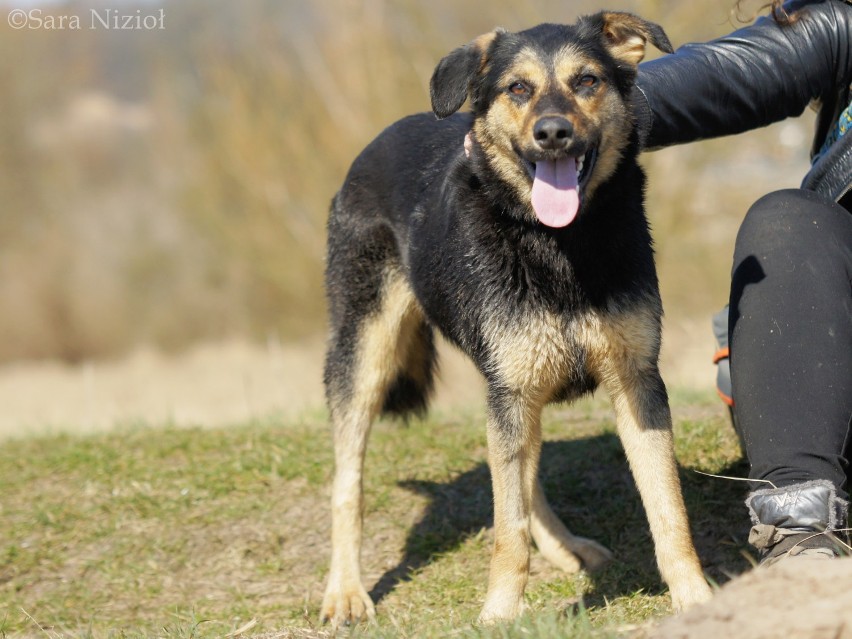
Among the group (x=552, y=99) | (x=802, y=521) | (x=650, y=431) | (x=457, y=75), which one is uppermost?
(x=457, y=75)

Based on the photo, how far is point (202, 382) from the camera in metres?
15.1

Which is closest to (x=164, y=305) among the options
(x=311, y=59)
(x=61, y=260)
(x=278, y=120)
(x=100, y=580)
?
(x=61, y=260)

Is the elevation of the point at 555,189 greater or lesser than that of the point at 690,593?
greater

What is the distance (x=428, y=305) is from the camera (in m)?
3.95

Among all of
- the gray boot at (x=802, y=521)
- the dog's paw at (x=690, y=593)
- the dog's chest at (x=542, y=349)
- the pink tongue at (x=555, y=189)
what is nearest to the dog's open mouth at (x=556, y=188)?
the pink tongue at (x=555, y=189)

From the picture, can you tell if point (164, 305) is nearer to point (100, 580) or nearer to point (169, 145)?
Answer: point (169, 145)

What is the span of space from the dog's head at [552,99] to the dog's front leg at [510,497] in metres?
0.67

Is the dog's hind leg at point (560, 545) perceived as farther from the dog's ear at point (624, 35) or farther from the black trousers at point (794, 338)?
the dog's ear at point (624, 35)

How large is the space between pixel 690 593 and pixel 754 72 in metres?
1.88

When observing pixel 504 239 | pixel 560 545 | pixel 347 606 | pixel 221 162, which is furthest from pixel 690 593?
pixel 221 162

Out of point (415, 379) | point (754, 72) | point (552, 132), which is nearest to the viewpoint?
point (552, 132)

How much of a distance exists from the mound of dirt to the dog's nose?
1.46m

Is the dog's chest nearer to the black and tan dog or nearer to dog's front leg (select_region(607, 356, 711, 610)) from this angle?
the black and tan dog

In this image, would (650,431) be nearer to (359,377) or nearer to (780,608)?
(780,608)
